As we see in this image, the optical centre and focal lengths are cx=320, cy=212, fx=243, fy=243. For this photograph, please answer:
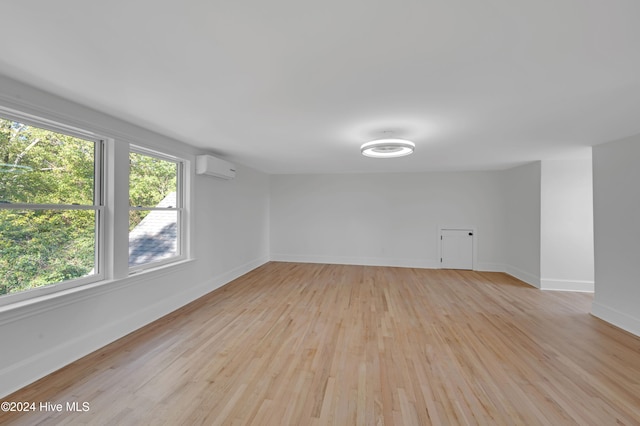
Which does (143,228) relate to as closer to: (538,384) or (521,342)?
(538,384)

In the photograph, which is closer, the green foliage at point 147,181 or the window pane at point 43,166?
the window pane at point 43,166

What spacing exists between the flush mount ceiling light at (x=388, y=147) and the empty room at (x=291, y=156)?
0.12 ft

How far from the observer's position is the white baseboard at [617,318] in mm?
Result: 2689

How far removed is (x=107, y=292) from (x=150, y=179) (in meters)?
1.39

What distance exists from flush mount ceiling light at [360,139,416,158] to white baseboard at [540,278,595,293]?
141 inches

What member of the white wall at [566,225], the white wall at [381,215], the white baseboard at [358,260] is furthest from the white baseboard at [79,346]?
the white wall at [566,225]

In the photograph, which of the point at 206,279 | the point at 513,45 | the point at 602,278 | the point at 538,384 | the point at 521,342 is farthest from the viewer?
the point at 206,279

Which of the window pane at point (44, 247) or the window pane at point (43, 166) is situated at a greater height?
the window pane at point (43, 166)

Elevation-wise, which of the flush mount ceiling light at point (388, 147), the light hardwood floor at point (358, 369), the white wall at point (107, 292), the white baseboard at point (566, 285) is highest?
the flush mount ceiling light at point (388, 147)

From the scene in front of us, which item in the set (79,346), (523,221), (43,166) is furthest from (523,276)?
(43,166)

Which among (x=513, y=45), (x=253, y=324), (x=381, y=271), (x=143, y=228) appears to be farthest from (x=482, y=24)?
(x=381, y=271)

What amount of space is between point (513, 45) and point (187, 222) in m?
3.83

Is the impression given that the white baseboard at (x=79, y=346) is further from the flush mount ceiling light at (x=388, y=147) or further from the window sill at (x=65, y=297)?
the flush mount ceiling light at (x=388, y=147)

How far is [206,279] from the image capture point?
3.85m
